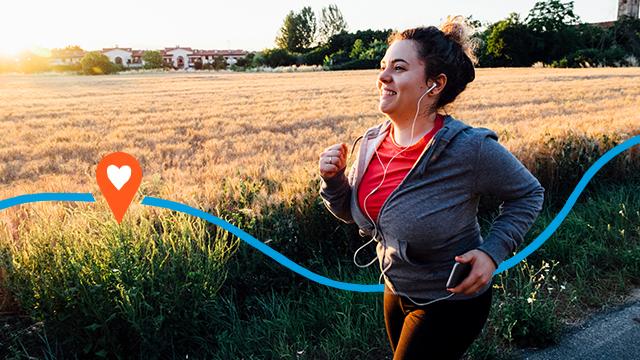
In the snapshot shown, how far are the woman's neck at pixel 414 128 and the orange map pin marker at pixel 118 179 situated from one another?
4.39 feet

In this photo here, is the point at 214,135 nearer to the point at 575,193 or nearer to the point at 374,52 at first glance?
the point at 575,193

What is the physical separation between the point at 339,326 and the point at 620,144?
4.58m

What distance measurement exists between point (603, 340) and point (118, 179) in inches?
117

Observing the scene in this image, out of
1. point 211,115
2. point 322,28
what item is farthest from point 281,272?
point 322,28

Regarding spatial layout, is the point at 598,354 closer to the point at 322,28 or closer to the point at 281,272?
the point at 281,272

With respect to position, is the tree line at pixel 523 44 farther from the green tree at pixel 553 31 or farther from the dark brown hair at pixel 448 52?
the dark brown hair at pixel 448 52

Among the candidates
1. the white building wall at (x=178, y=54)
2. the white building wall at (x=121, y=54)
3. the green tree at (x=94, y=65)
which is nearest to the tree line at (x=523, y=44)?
the green tree at (x=94, y=65)

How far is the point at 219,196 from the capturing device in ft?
12.7

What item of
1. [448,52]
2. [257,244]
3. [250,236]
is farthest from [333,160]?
[250,236]

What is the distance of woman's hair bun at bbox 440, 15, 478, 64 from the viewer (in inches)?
86.0

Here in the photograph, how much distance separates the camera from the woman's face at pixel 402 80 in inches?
82.7

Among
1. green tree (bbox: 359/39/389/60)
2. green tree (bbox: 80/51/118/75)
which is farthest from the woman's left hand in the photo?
green tree (bbox: 80/51/118/75)

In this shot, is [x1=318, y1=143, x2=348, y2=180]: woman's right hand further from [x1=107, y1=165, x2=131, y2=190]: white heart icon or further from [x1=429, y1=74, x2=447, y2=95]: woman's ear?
[x1=107, y1=165, x2=131, y2=190]: white heart icon

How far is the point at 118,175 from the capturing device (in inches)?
111
